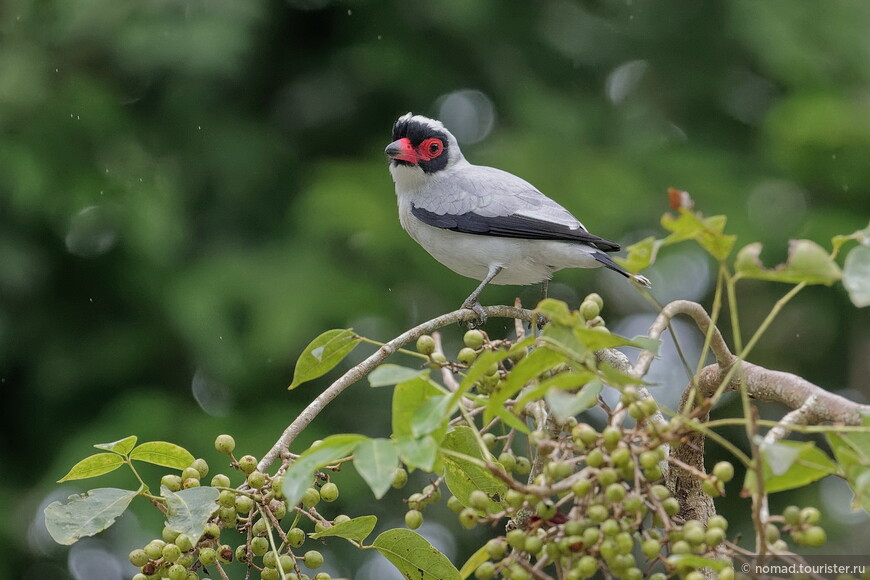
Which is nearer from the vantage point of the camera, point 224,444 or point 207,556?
point 207,556

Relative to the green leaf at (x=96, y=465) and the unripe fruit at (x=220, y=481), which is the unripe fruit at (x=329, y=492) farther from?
the green leaf at (x=96, y=465)

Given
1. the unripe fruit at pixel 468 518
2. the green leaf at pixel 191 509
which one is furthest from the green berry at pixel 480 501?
the green leaf at pixel 191 509

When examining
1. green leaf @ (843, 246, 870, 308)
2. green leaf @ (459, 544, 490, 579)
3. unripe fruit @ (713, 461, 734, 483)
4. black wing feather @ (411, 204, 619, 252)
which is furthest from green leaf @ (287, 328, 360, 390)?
black wing feather @ (411, 204, 619, 252)

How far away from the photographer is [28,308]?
209 inches

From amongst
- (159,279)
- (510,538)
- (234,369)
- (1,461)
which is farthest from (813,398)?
(1,461)

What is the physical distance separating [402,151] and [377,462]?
9.26 ft

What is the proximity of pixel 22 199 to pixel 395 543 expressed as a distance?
393 cm

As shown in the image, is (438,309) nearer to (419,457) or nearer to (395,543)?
(395,543)

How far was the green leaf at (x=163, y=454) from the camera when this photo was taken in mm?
1622

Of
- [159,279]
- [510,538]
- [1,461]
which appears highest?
[510,538]

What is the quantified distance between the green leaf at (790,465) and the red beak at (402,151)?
2860 mm

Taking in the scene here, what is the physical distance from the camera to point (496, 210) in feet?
12.0

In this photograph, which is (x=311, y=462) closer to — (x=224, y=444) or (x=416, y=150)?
(x=224, y=444)

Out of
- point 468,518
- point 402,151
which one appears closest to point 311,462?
point 468,518
